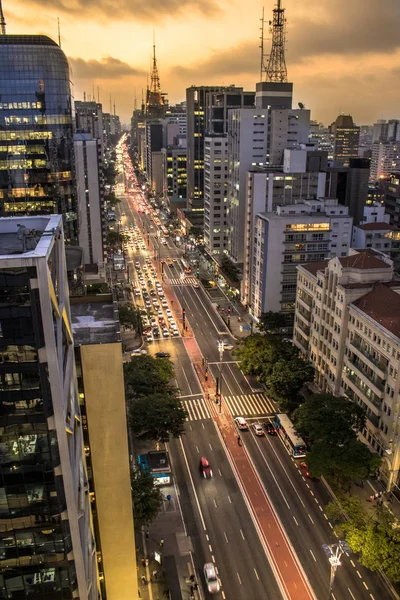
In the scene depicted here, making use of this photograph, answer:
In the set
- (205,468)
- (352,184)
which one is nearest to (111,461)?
(205,468)

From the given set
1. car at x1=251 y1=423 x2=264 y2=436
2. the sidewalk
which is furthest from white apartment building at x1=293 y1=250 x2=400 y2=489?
the sidewalk

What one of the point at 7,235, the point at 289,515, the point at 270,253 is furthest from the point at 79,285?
the point at 7,235

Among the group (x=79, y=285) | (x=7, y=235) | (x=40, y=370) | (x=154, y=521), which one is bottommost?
(x=154, y=521)

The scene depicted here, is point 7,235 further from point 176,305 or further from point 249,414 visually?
point 176,305

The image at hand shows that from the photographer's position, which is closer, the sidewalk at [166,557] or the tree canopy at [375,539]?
the tree canopy at [375,539]

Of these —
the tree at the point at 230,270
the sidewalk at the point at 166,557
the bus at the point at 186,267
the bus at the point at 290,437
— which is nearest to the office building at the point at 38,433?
the sidewalk at the point at 166,557

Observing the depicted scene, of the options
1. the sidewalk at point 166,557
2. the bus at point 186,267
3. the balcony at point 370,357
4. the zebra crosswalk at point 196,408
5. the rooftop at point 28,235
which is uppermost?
the rooftop at point 28,235

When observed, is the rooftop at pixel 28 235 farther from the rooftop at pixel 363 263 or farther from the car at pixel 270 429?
the rooftop at pixel 363 263
